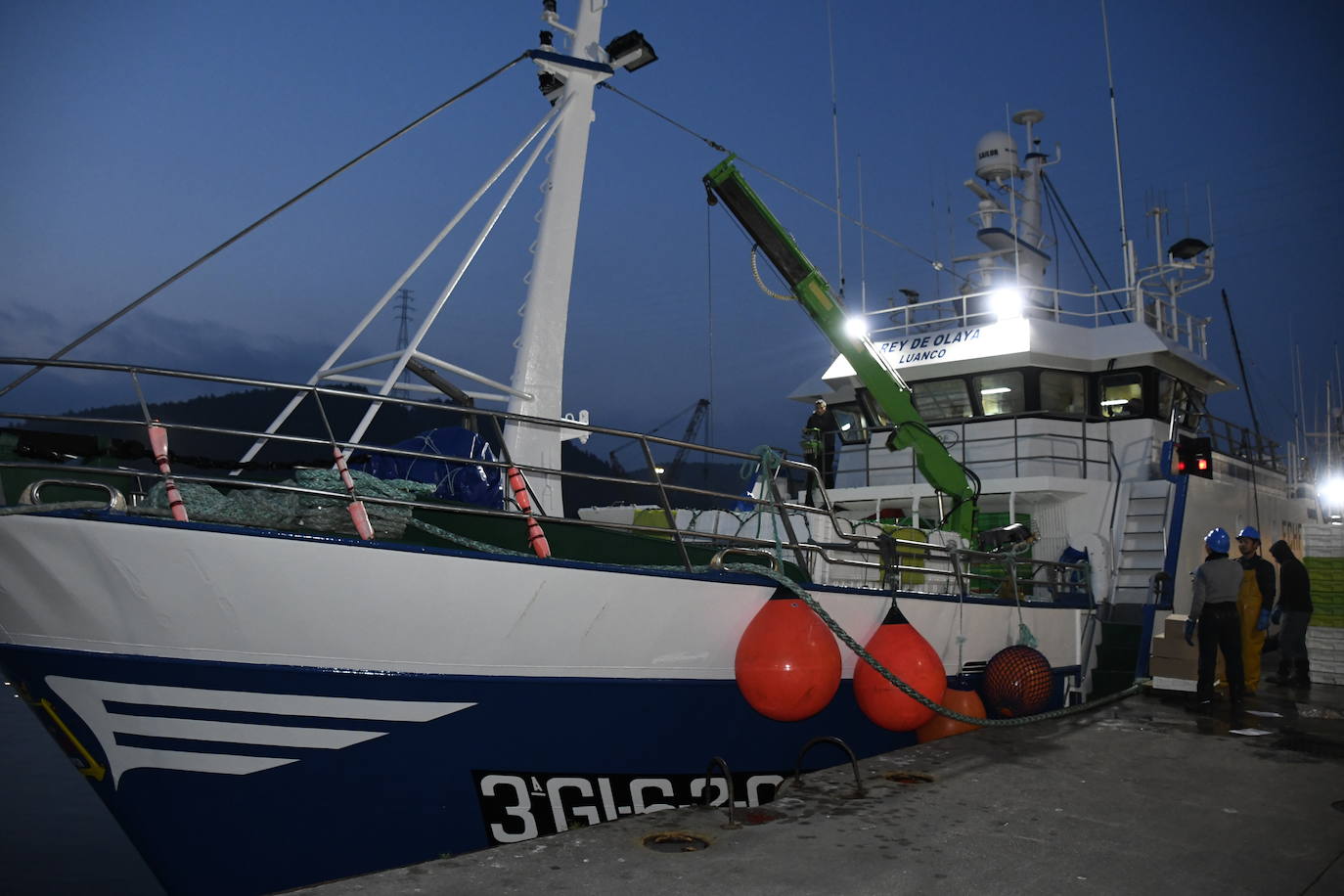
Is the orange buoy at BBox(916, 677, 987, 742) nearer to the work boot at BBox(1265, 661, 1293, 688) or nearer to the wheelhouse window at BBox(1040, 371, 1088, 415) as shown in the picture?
the work boot at BBox(1265, 661, 1293, 688)

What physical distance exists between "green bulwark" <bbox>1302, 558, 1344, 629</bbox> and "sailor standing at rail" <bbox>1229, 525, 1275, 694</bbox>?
4.23 ft

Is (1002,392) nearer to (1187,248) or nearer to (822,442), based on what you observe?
(822,442)

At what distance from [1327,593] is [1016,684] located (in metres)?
5.56

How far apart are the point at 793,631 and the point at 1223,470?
10.3 meters

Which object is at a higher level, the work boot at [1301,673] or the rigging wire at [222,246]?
the rigging wire at [222,246]

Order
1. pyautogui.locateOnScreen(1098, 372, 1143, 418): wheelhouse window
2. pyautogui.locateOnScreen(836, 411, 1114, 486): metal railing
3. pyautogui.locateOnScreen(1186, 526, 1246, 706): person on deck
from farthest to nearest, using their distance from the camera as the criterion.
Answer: pyautogui.locateOnScreen(1098, 372, 1143, 418): wheelhouse window → pyautogui.locateOnScreen(836, 411, 1114, 486): metal railing → pyautogui.locateOnScreen(1186, 526, 1246, 706): person on deck

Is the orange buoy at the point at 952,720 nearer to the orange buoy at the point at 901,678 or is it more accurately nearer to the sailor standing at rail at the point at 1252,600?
the orange buoy at the point at 901,678

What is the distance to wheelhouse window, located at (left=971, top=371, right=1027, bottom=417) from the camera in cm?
1168

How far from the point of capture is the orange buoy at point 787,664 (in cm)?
512

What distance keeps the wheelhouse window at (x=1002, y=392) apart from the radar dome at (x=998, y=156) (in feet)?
16.7

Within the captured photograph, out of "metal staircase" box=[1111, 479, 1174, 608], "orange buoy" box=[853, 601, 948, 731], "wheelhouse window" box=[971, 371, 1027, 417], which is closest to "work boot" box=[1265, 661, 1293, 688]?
"metal staircase" box=[1111, 479, 1174, 608]

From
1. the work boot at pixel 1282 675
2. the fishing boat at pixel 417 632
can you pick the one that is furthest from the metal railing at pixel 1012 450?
the fishing boat at pixel 417 632

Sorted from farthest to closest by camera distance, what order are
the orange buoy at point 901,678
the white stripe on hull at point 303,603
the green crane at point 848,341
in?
1. the green crane at point 848,341
2. the orange buoy at point 901,678
3. the white stripe on hull at point 303,603

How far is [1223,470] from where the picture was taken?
12773 mm
